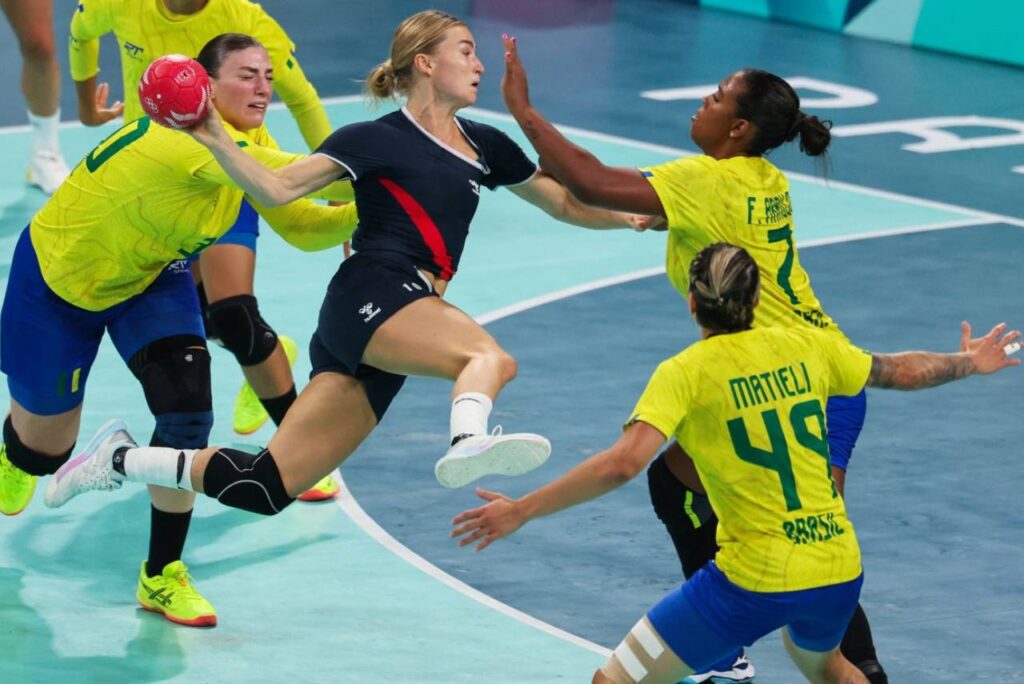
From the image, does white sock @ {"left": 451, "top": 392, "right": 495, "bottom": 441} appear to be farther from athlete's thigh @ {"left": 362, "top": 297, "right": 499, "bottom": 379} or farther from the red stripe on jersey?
the red stripe on jersey

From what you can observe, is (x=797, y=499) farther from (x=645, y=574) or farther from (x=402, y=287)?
(x=645, y=574)

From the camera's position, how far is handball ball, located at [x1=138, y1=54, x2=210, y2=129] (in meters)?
6.84

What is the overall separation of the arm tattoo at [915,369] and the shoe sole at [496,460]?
1.14m

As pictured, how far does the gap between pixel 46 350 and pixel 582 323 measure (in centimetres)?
458

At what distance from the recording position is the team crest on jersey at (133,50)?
9.59 m

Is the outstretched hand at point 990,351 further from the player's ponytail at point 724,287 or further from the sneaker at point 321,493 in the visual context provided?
the sneaker at point 321,493

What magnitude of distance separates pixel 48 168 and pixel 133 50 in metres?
4.56

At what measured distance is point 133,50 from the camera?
31.6 feet

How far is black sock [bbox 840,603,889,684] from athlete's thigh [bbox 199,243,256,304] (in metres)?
3.26

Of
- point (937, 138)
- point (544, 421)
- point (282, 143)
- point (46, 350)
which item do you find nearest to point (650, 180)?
point (46, 350)

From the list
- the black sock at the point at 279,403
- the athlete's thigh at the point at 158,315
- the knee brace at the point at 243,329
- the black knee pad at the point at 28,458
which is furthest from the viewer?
the black sock at the point at 279,403

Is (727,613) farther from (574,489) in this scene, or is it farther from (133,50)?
(133,50)

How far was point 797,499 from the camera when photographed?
624 centimetres

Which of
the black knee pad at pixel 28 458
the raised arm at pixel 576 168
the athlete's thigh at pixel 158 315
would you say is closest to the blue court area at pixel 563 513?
the black knee pad at pixel 28 458
